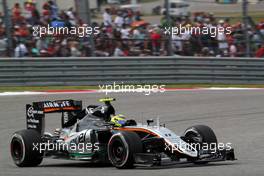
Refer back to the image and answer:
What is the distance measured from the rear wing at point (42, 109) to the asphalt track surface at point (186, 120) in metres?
0.61

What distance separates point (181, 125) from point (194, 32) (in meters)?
6.88

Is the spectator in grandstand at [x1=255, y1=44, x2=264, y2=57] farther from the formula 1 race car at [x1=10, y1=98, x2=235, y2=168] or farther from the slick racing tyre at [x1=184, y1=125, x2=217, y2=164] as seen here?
the slick racing tyre at [x1=184, y1=125, x2=217, y2=164]

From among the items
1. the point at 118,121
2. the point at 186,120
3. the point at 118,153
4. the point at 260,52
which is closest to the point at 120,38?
the point at 260,52

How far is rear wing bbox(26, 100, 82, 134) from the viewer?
1115cm

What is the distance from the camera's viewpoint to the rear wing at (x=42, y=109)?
11.1 meters

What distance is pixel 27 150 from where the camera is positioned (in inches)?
422

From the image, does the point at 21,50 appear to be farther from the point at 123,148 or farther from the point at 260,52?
the point at 123,148

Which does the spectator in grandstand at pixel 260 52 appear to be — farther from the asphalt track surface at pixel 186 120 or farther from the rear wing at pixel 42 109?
the rear wing at pixel 42 109

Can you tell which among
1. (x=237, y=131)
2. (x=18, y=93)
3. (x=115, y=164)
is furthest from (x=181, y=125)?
(x=18, y=93)

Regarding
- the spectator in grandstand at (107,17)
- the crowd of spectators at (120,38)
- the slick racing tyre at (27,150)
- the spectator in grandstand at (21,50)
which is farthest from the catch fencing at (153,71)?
the slick racing tyre at (27,150)

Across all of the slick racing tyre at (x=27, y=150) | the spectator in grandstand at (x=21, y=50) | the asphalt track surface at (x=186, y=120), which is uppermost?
the spectator in grandstand at (x=21, y=50)

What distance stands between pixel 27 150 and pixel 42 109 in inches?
28.6

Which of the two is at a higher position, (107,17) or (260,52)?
(107,17)

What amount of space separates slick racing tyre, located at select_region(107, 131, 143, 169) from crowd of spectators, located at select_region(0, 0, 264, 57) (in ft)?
36.9
